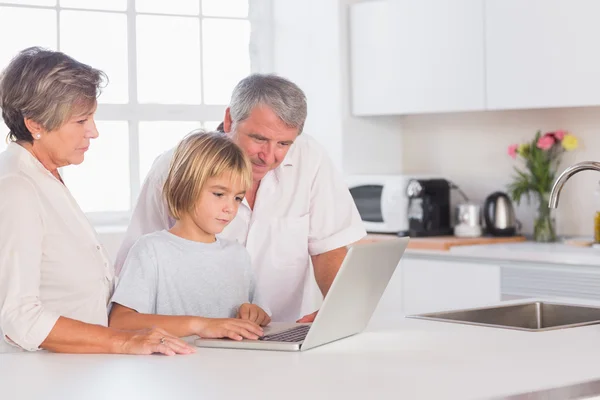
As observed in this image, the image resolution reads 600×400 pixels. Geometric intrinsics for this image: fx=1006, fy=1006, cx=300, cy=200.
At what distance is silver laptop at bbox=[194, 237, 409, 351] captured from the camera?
7.00 feet

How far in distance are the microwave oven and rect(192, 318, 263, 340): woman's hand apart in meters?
2.77

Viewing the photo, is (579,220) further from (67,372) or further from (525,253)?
(67,372)

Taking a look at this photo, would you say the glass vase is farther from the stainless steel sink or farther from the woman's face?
the woman's face

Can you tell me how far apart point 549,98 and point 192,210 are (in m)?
2.39

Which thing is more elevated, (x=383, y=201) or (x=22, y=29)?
(x=22, y=29)

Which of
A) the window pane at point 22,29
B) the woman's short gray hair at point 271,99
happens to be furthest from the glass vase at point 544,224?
the window pane at point 22,29

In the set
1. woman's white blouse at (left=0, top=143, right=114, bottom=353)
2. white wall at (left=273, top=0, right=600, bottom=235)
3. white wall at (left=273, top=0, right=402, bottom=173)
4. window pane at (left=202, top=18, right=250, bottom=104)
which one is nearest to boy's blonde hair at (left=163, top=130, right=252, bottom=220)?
woman's white blouse at (left=0, top=143, right=114, bottom=353)

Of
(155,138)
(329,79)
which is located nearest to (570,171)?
(329,79)

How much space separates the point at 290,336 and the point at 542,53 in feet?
8.46

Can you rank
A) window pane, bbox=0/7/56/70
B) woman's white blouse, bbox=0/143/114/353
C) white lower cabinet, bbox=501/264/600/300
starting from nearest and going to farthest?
woman's white blouse, bbox=0/143/114/353 → white lower cabinet, bbox=501/264/600/300 → window pane, bbox=0/7/56/70

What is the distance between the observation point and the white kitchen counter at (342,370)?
1770mm

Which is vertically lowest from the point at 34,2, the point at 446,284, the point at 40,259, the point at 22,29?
the point at 446,284

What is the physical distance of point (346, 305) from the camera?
7.29 ft

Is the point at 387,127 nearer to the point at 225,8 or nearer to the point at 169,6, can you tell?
the point at 225,8
